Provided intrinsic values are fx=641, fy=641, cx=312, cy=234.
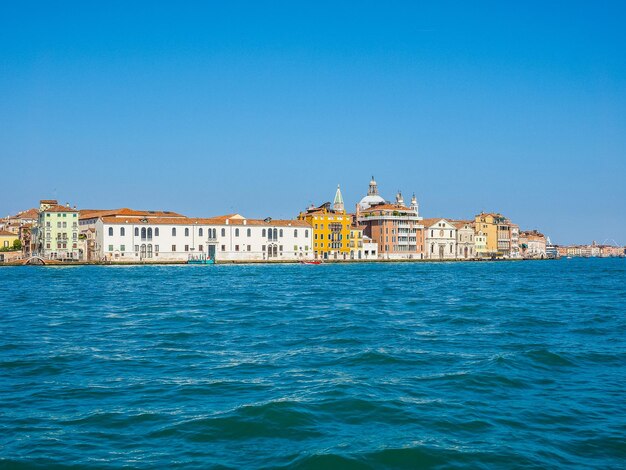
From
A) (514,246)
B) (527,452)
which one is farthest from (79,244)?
(514,246)

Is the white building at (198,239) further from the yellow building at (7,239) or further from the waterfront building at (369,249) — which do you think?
the waterfront building at (369,249)

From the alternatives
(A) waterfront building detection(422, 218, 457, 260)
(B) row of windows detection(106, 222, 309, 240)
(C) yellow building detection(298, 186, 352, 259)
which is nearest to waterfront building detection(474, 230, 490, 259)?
(A) waterfront building detection(422, 218, 457, 260)

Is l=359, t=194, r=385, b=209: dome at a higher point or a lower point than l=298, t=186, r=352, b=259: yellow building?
higher

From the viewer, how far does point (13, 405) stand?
8531 mm

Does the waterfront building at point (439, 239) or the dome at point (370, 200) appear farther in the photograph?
the dome at point (370, 200)

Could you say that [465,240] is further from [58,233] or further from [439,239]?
[58,233]

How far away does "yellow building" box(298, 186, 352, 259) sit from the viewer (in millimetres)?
82250

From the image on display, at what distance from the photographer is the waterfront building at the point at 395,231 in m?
89.4

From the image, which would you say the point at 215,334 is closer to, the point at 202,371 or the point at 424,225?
the point at 202,371

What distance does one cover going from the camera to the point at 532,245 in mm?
131875

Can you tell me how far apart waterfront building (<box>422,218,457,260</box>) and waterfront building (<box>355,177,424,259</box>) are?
1.31 m

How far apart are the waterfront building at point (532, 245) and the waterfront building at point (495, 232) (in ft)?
37.8

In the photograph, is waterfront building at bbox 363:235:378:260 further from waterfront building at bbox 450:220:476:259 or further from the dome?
the dome

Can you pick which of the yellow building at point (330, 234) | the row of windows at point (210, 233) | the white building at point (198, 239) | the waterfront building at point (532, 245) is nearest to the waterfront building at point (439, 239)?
the yellow building at point (330, 234)
